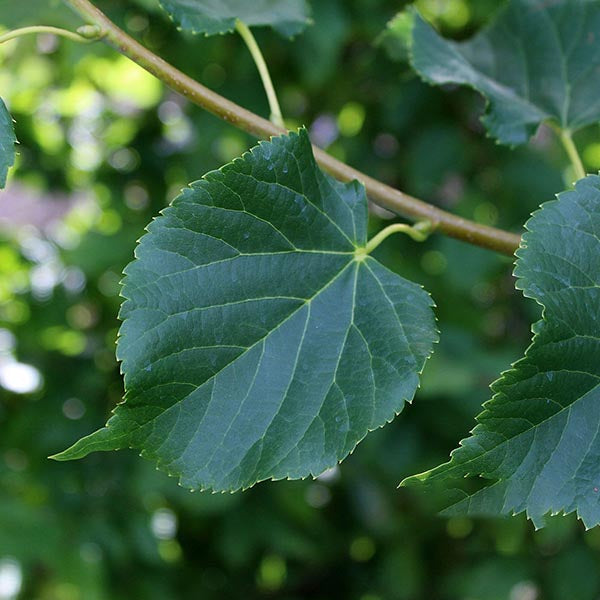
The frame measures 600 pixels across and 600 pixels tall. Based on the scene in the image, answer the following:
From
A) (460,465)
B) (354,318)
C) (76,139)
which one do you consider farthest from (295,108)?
(460,465)

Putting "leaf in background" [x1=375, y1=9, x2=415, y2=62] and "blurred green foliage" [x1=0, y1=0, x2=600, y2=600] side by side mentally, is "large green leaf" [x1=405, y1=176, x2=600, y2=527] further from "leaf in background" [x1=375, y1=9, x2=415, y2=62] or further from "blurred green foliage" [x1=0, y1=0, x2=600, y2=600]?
"blurred green foliage" [x1=0, y1=0, x2=600, y2=600]

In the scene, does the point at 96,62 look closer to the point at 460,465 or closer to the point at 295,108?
the point at 295,108

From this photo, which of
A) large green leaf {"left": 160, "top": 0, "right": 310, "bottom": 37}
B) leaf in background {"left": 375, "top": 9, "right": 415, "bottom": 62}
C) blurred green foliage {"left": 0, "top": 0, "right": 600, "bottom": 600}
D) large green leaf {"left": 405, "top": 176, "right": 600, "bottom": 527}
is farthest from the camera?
blurred green foliage {"left": 0, "top": 0, "right": 600, "bottom": 600}

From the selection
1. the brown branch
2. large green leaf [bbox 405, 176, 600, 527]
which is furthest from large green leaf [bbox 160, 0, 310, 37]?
large green leaf [bbox 405, 176, 600, 527]

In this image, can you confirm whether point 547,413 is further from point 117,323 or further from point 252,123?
point 117,323

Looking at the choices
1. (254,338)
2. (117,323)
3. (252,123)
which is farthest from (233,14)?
(117,323)

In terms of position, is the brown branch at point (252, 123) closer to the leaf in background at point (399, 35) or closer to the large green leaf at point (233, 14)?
the large green leaf at point (233, 14)
